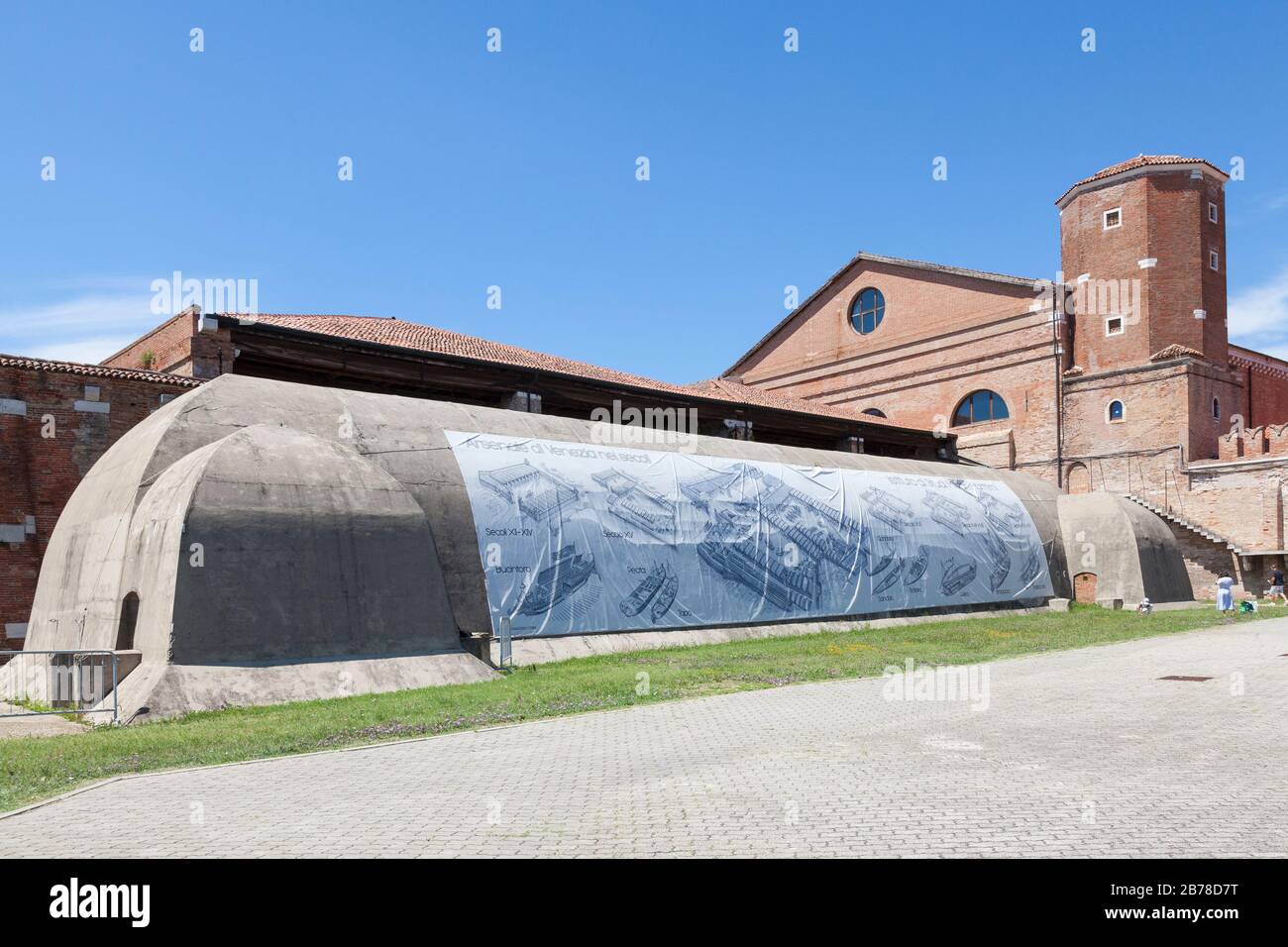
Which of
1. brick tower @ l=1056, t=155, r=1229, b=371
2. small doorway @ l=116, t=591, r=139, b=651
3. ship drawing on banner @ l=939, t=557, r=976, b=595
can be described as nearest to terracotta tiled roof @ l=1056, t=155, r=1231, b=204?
brick tower @ l=1056, t=155, r=1229, b=371

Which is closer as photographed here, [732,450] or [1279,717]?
[1279,717]

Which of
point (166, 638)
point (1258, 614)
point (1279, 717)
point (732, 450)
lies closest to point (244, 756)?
point (166, 638)

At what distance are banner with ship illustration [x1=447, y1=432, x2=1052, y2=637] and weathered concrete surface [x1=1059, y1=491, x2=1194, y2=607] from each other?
13.5 feet

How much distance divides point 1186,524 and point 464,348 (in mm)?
29299

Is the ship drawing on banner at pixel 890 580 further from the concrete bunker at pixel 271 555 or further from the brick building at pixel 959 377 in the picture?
the concrete bunker at pixel 271 555

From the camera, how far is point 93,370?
21.3 m

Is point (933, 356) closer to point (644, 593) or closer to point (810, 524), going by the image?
point (810, 524)

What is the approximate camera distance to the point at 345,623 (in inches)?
603

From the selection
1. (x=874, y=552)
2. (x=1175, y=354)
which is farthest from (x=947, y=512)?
(x=1175, y=354)

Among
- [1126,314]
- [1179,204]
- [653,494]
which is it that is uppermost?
[1179,204]

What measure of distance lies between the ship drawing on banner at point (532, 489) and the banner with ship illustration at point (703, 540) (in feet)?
0.09
